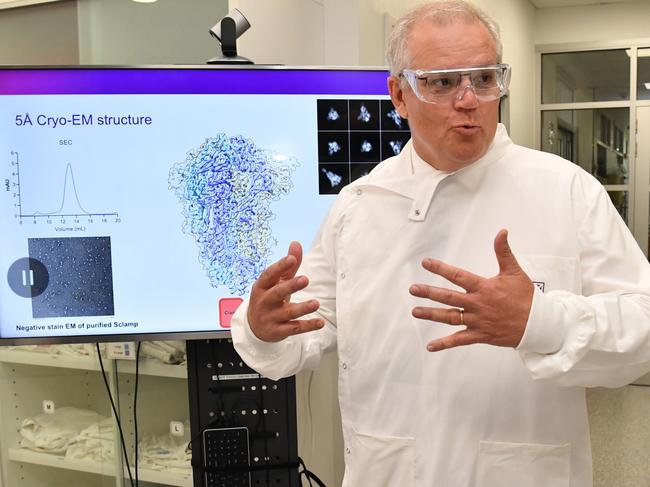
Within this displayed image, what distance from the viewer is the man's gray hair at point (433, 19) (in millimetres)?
1149

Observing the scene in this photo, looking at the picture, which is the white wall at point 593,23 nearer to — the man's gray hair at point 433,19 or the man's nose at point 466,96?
Result: the man's gray hair at point 433,19

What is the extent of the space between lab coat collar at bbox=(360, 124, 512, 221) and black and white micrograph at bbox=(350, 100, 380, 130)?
0.39 meters

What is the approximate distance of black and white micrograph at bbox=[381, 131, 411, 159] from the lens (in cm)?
172

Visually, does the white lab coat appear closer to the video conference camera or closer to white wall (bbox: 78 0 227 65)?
the video conference camera

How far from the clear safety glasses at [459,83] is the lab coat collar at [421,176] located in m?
0.13

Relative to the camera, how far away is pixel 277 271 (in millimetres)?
1084

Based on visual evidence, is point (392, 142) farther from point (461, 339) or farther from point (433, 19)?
point (461, 339)

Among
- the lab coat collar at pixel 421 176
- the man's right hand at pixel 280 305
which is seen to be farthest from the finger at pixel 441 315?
the lab coat collar at pixel 421 176

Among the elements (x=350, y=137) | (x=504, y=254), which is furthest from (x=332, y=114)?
(x=504, y=254)

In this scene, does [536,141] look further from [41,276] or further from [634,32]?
[41,276]

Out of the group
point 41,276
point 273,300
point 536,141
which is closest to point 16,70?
point 41,276

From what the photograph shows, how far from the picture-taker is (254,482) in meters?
1.75

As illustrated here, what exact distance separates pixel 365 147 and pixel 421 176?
487 millimetres

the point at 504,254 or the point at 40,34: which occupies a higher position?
the point at 40,34
